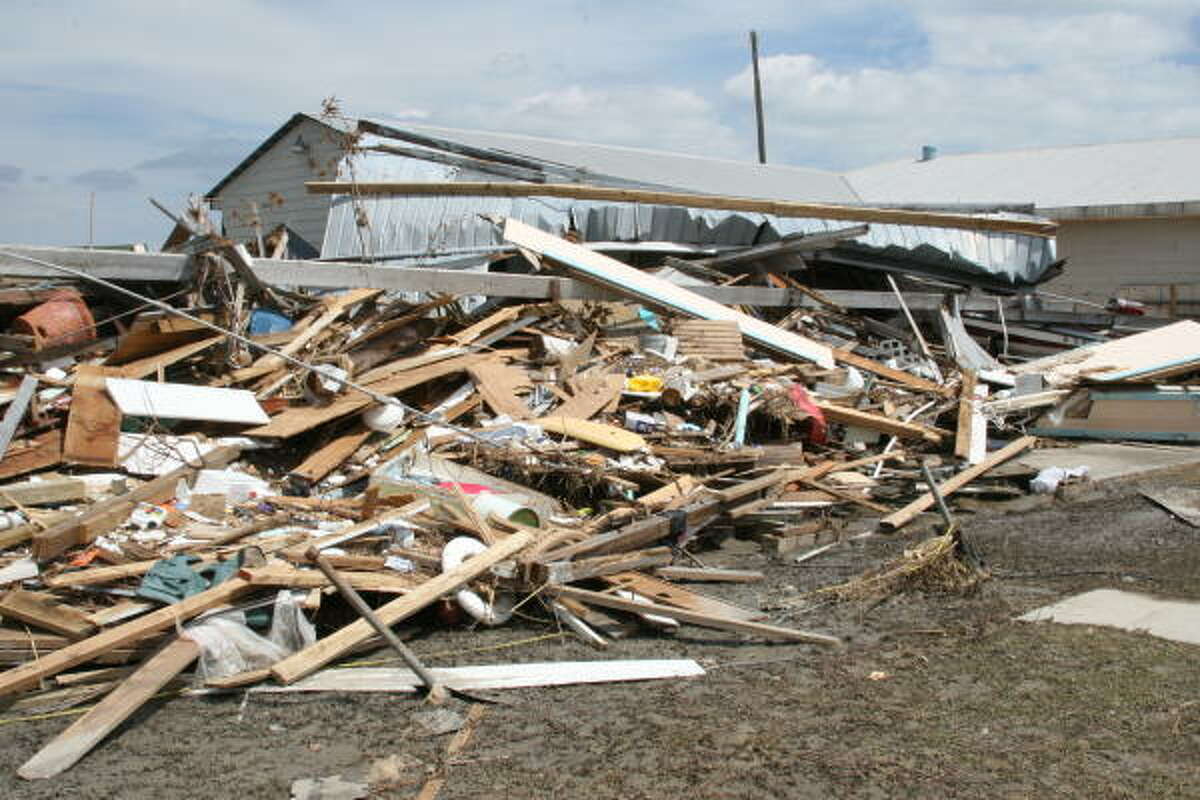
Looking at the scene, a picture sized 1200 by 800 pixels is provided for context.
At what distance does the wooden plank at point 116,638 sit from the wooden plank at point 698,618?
1638 millimetres

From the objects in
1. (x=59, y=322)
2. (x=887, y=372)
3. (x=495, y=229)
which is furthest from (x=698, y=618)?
(x=495, y=229)

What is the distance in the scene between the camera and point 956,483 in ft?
28.9

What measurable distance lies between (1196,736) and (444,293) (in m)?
7.83

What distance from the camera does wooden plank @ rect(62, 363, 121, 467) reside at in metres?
7.38

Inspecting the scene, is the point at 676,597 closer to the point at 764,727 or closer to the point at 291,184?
the point at 764,727

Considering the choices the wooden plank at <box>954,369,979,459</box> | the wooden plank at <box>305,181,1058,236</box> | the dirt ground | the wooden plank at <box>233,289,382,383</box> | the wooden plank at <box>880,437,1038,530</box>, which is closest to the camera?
the dirt ground

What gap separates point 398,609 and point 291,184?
13.0m

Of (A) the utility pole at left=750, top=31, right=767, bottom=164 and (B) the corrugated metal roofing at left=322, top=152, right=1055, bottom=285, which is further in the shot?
(A) the utility pole at left=750, top=31, right=767, bottom=164

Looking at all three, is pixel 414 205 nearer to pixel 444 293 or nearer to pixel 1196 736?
pixel 444 293

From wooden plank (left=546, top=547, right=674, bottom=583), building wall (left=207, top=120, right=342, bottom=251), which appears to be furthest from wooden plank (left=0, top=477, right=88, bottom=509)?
building wall (left=207, top=120, right=342, bottom=251)

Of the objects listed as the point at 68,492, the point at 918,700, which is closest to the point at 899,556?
the point at 918,700

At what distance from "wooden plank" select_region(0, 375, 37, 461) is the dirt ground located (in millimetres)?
3148

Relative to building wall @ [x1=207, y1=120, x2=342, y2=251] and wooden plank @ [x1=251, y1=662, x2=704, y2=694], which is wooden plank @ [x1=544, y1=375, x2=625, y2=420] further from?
building wall @ [x1=207, y1=120, x2=342, y2=251]

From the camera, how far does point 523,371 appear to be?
32.2 ft
